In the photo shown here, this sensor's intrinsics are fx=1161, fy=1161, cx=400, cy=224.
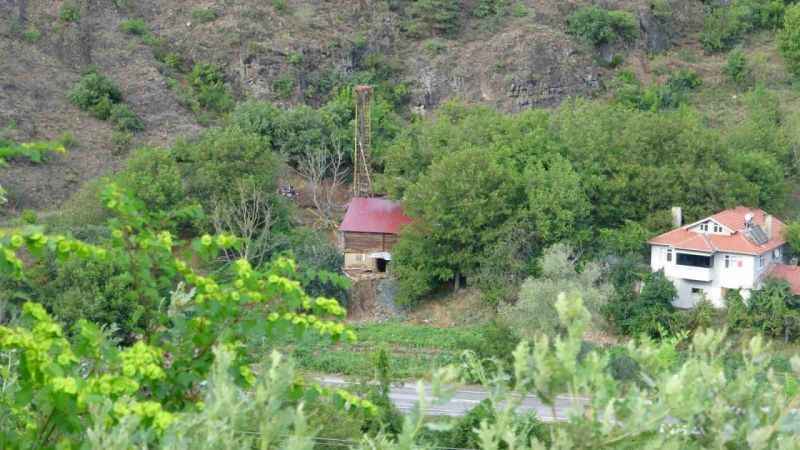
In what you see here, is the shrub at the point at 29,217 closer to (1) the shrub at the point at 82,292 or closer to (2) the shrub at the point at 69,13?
(1) the shrub at the point at 82,292

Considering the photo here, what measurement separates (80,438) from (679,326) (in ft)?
65.0

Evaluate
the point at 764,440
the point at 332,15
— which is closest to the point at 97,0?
the point at 332,15

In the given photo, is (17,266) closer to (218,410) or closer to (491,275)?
(218,410)

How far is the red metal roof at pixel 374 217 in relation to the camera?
95.4 feet

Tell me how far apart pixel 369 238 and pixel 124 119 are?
920 cm

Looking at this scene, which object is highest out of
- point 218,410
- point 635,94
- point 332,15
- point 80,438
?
point 332,15

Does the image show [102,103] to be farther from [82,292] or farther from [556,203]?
[556,203]

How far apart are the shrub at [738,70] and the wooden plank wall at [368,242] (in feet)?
51.0

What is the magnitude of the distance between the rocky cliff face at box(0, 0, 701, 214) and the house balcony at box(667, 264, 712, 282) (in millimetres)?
11076

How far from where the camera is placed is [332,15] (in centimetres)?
3956

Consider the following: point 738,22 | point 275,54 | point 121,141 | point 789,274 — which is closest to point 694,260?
point 789,274

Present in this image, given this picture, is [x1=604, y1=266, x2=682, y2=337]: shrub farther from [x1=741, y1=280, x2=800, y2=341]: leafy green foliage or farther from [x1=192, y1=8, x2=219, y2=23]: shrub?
[x1=192, y1=8, x2=219, y2=23]: shrub

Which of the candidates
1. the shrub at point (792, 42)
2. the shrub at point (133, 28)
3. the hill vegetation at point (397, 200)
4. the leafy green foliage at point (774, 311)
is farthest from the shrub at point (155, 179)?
the shrub at point (792, 42)

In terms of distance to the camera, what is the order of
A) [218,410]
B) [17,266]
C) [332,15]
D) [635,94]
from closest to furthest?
[218,410] → [17,266] → [635,94] → [332,15]
